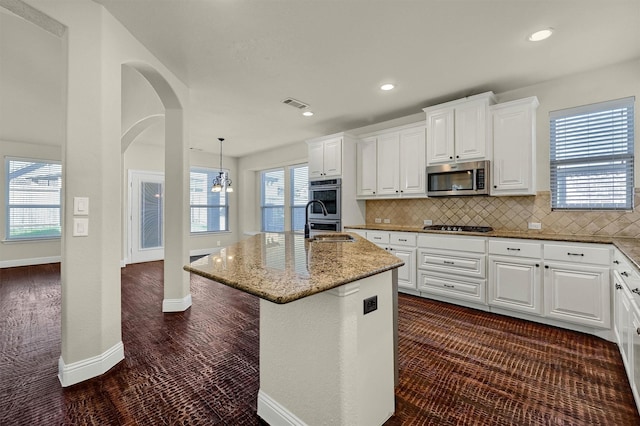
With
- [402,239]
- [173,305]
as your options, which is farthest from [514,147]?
[173,305]

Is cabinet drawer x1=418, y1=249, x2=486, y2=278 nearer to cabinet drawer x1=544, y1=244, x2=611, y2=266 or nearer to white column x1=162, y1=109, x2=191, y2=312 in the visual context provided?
cabinet drawer x1=544, y1=244, x2=611, y2=266

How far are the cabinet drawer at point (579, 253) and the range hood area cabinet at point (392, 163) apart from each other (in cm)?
156

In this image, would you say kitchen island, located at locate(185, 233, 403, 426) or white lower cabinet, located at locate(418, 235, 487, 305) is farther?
white lower cabinet, located at locate(418, 235, 487, 305)

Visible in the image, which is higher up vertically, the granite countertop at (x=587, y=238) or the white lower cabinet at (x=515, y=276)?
the granite countertop at (x=587, y=238)

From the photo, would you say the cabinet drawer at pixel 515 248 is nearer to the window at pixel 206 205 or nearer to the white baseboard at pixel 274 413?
the white baseboard at pixel 274 413

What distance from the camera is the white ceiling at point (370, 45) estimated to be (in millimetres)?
2076

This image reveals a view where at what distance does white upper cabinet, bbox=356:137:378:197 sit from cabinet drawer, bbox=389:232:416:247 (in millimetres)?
883

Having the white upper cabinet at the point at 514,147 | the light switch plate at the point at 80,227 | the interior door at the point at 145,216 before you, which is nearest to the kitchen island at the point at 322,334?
the light switch plate at the point at 80,227

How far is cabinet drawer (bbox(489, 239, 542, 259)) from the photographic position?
2.87 metres

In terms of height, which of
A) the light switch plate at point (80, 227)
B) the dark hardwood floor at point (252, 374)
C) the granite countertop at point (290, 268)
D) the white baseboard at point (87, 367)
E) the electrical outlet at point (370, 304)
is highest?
the light switch plate at point (80, 227)

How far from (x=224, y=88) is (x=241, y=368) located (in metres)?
3.01

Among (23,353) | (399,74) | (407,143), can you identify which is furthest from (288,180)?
(23,353)

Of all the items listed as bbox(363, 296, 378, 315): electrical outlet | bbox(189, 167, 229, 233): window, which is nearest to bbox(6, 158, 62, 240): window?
Result: bbox(189, 167, 229, 233): window

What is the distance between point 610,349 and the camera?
2.41 meters
